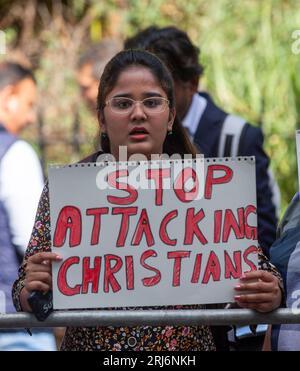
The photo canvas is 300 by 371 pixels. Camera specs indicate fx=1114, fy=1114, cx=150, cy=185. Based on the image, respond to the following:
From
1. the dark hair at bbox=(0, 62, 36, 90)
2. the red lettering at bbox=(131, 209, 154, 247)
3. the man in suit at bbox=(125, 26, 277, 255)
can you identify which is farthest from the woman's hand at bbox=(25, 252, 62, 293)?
the dark hair at bbox=(0, 62, 36, 90)

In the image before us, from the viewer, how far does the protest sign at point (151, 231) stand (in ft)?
9.95

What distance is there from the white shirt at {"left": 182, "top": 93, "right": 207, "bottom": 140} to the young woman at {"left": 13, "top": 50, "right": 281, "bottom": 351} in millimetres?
1411

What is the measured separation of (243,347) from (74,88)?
6286 mm

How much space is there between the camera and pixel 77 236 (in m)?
3.05

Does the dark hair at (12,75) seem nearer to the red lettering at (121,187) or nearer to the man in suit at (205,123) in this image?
the man in suit at (205,123)

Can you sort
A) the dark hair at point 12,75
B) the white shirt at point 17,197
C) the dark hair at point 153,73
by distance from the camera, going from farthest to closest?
1. the dark hair at point 12,75
2. the white shirt at point 17,197
3. the dark hair at point 153,73

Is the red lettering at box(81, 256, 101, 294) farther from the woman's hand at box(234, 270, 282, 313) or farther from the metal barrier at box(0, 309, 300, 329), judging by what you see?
the woman's hand at box(234, 270, 282, 313)

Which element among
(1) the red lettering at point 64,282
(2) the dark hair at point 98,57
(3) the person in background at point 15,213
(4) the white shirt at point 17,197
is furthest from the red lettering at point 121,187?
(2) the dark hair at point 98,57

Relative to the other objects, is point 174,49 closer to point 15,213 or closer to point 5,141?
point 5,141

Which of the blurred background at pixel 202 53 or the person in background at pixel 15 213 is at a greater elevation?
the blurred background at pixel 202 53

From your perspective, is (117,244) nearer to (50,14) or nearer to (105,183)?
(105,183)

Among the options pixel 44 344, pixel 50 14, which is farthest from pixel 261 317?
pixel 50 14

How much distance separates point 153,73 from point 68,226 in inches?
23.2

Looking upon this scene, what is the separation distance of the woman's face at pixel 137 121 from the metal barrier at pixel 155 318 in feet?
1.65
